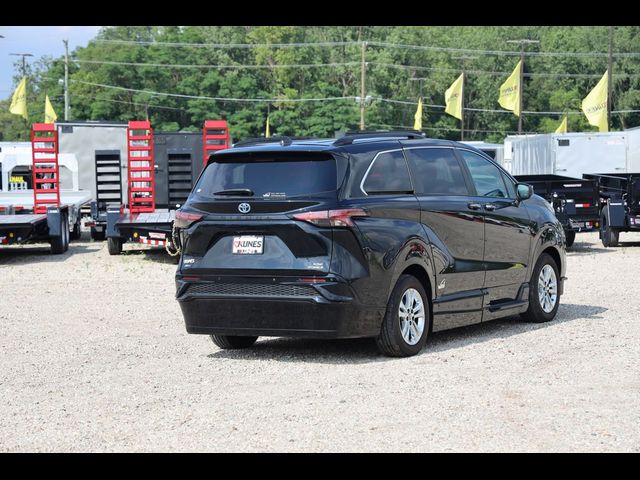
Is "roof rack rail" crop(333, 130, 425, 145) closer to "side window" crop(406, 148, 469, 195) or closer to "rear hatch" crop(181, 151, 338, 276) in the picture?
"side window" crop(406, 148, 469, 195)

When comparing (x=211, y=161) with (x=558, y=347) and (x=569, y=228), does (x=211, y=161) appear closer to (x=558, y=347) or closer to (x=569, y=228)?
(x=558, y=347)

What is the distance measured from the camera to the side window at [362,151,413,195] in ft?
33.3

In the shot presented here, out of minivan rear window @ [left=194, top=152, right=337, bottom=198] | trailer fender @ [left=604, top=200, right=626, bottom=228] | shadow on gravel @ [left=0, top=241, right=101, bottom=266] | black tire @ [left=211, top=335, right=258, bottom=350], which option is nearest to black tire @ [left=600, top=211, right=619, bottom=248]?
trailer fender @ [left=604, top=200, right=626, bottom=228]

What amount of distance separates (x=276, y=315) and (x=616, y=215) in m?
17.3

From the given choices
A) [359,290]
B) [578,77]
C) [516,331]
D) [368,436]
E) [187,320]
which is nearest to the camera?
[368,436]

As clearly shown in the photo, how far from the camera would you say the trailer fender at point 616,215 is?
2569 centimetres

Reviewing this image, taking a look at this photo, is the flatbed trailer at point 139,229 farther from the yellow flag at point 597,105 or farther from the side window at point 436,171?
the yellow flag at point 597,105

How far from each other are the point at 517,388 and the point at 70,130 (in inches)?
1049

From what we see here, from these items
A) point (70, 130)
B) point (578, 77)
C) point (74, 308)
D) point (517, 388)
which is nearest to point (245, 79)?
point (578, 77)

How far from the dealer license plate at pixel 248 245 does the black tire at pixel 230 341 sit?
44.8 inches

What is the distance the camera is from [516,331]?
11.9 m

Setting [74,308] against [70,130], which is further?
[70,130]

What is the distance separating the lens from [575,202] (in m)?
25.3

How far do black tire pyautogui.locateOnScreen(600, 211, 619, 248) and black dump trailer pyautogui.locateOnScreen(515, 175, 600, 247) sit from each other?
75 cm
